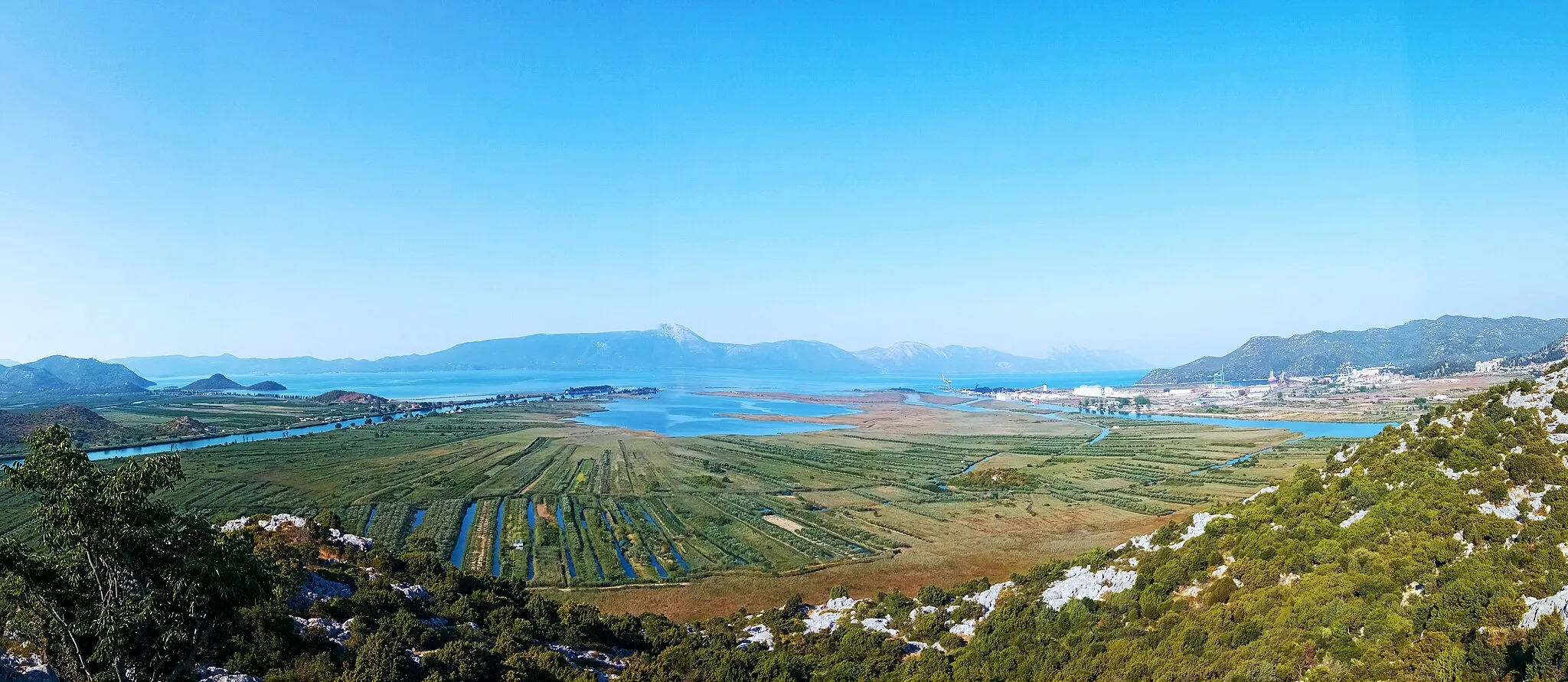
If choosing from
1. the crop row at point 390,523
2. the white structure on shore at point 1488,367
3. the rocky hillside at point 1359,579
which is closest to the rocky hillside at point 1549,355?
the white structure on shore at point 1488,367

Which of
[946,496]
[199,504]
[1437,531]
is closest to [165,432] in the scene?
[199,504]

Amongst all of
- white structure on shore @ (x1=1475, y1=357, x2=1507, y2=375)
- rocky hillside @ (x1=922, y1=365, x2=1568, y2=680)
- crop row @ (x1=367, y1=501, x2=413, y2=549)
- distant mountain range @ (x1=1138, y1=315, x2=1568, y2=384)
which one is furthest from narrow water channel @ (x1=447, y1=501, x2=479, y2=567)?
distant mountain range @ (x1=1138, y1=315, x2=1568, y2=384)

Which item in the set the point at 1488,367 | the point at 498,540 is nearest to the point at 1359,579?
the point at 498,540

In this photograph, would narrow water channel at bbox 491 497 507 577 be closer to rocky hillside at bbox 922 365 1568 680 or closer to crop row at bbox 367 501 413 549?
crop row at bbox 367 501 413 549

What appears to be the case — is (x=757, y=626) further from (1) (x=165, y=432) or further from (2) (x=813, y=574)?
(1) (x=165, y=432)

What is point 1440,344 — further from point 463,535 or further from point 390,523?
point 390,523

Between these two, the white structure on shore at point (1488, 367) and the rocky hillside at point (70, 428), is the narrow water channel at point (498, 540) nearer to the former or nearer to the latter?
the rocky hillside at point (70, 428)
